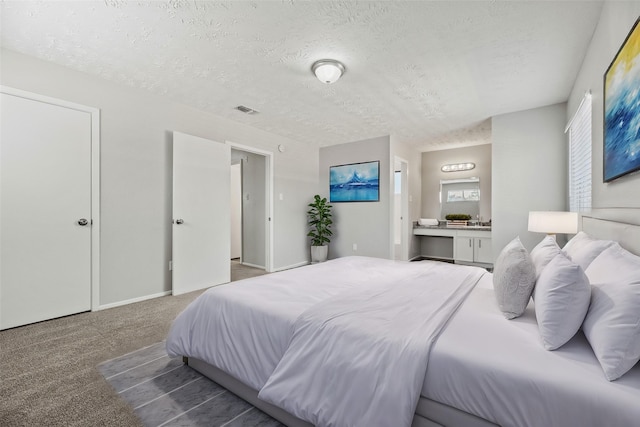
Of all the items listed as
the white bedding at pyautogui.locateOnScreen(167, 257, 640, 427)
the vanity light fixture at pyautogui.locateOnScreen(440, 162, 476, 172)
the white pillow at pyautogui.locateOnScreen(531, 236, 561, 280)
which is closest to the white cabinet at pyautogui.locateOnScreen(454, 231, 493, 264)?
the vanity light fixture at pyautogui.locateOnScreen(440, 162, 476, 172)

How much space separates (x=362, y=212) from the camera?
5.49 meters

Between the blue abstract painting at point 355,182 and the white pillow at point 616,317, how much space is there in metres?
4.19

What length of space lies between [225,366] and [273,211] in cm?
363

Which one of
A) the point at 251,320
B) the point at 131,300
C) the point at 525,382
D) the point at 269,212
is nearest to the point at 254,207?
the point at 269,212

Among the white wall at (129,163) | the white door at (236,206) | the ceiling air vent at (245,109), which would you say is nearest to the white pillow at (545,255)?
the ceiling air vent at (245,109)

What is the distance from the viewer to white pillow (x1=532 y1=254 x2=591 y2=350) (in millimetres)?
1061

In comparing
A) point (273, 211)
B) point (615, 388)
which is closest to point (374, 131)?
point (273, 211)

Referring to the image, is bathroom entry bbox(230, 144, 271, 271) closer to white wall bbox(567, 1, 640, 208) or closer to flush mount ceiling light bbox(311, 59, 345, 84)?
flush mount ceiling light bbox(311, 59, 345, 84)

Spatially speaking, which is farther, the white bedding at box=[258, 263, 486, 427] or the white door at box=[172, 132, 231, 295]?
the white door at box=[172, 132, 231, 295]

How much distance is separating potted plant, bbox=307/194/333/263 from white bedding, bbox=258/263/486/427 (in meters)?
4.08

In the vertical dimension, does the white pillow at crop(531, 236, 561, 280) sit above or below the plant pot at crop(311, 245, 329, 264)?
above

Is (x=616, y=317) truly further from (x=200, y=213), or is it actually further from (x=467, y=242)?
(x=467, y=242)

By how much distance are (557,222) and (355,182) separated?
127 inches

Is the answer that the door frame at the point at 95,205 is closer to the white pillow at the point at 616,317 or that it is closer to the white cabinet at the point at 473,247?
the white pillow at the point at 616,317
